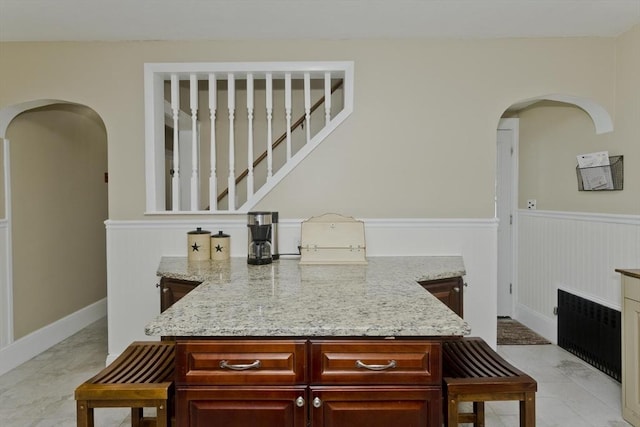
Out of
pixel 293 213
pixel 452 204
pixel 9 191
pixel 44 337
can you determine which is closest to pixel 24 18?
pixel 9 191

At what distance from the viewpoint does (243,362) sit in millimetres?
1354

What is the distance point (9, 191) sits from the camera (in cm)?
308

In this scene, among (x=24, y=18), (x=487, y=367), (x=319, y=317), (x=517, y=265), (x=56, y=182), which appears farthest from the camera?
(x=517, y=265)

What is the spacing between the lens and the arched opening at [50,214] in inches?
121

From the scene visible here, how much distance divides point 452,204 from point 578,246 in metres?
1.12

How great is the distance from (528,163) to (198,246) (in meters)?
3.04

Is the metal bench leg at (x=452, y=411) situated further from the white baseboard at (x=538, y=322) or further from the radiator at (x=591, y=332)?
the white baseboard at (x=538, y=322)

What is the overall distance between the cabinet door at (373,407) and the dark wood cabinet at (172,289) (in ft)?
4.10

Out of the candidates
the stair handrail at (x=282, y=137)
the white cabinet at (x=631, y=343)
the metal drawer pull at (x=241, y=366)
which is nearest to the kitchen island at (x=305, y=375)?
the metal drawer pull at (x=241, y=366)

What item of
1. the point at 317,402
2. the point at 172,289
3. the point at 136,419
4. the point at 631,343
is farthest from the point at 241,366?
the point at 631,343

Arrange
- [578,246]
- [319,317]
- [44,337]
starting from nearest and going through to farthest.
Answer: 1. [319,317]
2. [578,246]
3. [44,337]

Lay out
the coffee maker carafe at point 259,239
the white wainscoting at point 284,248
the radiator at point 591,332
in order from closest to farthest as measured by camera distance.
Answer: the coffee maker carafe at point 259,239 < the radiator at point 591,332 < the white wainscoting at point 284,248

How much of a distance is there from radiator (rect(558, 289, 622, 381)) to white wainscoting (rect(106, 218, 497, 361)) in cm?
75

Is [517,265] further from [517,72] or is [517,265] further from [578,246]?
[517,72]
